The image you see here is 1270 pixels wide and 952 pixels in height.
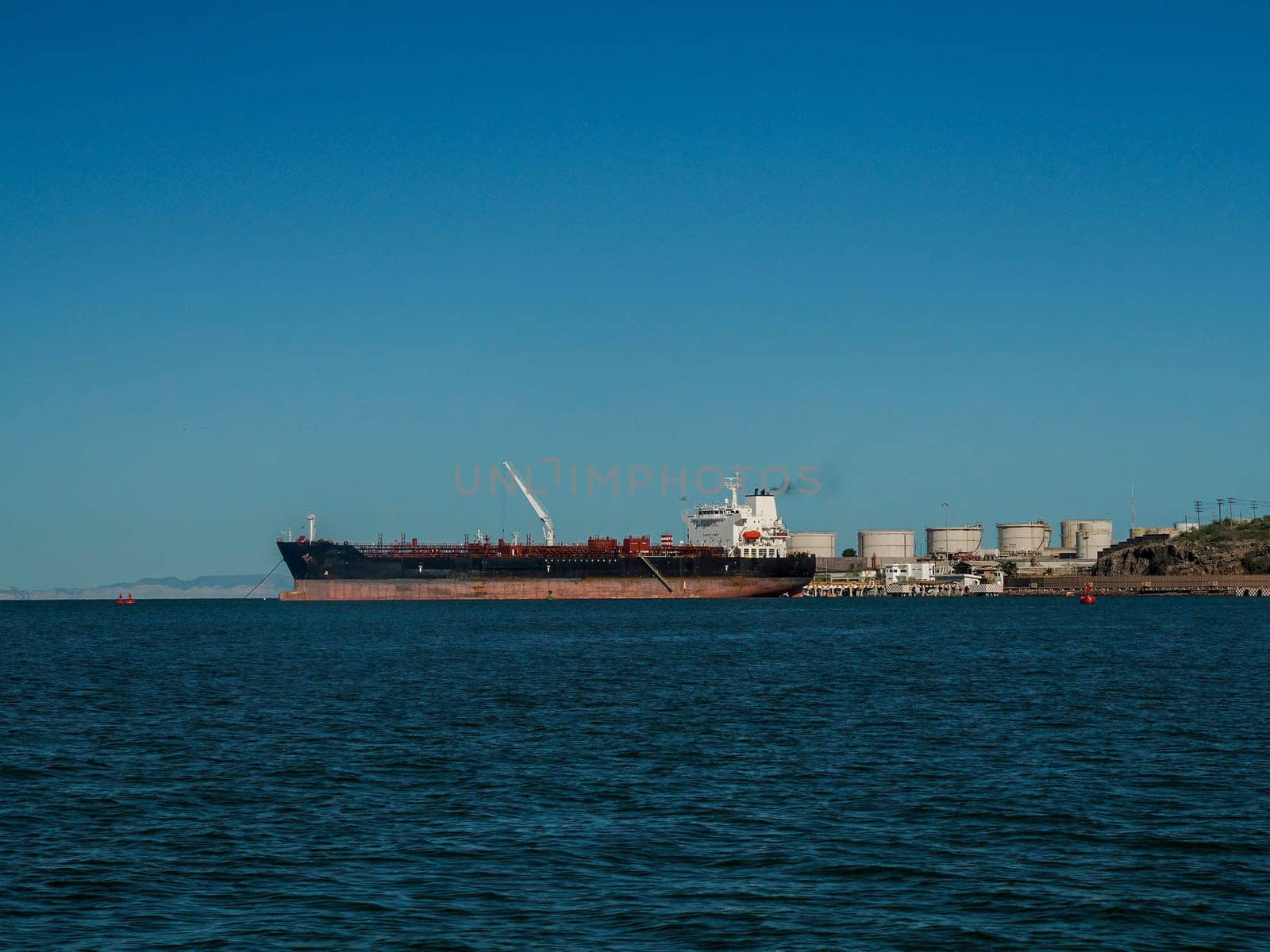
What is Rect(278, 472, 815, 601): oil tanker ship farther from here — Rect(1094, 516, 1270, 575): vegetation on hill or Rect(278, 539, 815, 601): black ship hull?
Rect(1094, 516, 1270, 575): vegetation on hill

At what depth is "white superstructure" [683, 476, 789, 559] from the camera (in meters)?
171

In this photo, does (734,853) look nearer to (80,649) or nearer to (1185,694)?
(1185,694)

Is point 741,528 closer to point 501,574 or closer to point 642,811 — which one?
point 501,574

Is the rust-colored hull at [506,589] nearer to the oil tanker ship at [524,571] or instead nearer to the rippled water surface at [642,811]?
the oil tanker ship at [524,571]

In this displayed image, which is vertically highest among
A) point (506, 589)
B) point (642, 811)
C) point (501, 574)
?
point (501, 574)

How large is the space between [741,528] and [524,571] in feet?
106

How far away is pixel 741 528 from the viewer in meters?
172

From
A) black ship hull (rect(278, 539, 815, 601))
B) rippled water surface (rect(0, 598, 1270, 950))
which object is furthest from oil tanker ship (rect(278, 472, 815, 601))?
rippled water surface (rect(0, 598, 1270, 950))

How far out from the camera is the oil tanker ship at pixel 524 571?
15450cm

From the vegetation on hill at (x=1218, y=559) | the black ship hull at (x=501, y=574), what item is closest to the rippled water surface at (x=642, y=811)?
the black ship hull at (x=501, y=574)

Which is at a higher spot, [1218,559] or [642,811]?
[1218,559]

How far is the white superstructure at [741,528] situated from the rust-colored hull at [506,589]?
11.2 meters

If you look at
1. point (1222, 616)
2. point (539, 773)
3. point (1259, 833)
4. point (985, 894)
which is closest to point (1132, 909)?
point (985, 894)

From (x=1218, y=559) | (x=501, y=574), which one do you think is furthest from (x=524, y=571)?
(x=1218, y=559)
